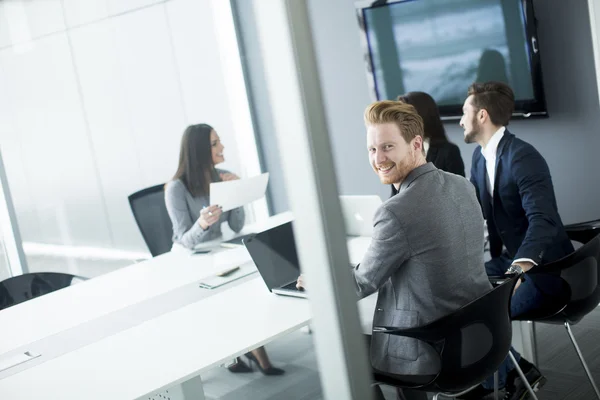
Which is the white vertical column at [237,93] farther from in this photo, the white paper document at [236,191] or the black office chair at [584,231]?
the black office chair at [584,231]

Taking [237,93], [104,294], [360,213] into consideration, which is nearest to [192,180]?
[104,294]

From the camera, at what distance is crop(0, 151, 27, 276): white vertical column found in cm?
470

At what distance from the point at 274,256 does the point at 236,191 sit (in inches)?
30.6

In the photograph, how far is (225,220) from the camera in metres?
4.15

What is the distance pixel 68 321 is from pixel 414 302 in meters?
1.42

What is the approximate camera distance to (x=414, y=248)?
231 centimetres

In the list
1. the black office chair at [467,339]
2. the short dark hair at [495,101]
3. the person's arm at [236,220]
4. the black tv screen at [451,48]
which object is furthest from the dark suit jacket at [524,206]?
the person's arm at [236,220]

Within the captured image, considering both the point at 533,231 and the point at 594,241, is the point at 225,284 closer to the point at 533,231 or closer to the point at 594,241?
the point at 533,231

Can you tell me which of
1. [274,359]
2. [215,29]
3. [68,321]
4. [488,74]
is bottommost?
[274,359]

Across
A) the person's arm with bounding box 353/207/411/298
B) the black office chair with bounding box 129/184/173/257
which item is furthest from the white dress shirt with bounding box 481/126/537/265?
the black office chair with bounding box 129/184/173/257

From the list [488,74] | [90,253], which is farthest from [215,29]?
[488,74]

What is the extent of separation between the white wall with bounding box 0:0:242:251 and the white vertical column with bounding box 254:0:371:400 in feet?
12.9

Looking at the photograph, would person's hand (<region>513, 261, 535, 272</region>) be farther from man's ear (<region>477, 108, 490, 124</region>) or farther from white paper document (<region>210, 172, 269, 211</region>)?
white paper document (<region>210, 172, 269, 211</region>)

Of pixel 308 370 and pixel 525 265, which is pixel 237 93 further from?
pixel 525 265
